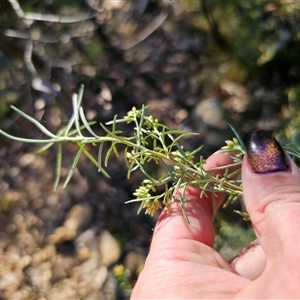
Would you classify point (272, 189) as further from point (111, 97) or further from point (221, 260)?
point (111, 97)

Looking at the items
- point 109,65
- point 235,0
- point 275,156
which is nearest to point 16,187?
point 109,65

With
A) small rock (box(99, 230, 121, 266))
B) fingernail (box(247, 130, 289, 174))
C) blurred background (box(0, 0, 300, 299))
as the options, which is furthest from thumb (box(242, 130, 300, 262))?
small rock (box(99, 230, 121, 266))

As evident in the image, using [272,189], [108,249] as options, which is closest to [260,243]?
[272,189]

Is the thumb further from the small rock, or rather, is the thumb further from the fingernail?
the small rock

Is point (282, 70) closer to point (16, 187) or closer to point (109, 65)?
point (109, 65)

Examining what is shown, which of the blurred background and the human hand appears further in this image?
the blurred background

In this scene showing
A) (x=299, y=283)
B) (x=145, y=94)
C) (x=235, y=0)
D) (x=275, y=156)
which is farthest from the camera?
(x=145, y=94)

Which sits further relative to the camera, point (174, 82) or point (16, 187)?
point (174, 82)

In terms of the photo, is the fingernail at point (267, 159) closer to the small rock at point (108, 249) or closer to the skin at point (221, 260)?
the skin at point (221, 260)
